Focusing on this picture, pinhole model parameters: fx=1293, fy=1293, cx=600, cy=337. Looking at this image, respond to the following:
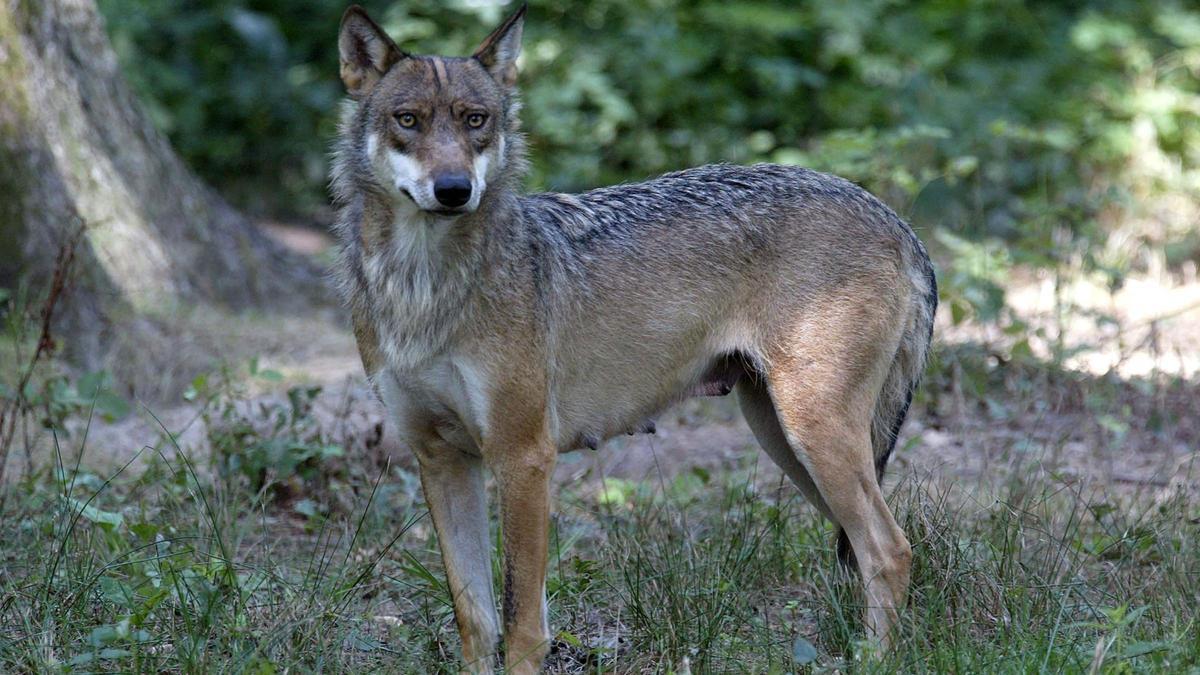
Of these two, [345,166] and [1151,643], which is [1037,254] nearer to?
[1151,643]

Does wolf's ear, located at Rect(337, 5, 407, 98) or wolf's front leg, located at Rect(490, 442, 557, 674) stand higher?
wolf's ear, located at Rect(337, 5, 407, 98)

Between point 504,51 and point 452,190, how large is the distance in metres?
0.82

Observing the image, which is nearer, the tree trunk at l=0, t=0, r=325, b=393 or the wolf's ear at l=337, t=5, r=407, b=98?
the wolf's ear at l=337, t=5, r=407, b=98

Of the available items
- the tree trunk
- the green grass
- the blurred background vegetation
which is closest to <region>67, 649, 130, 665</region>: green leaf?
the green grass

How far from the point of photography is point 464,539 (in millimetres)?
4586

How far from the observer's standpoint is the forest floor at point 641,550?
420 cm

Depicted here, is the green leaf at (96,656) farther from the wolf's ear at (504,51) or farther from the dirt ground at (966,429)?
the wolf's ear at (504,51)

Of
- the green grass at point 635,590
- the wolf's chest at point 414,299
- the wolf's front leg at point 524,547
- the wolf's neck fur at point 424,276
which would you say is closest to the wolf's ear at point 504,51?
the wolf's neck fur at point 424,276

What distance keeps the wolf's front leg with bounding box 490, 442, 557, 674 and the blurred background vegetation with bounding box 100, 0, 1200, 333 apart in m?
7.51

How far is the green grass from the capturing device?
4.11 metres

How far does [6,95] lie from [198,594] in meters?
4.13

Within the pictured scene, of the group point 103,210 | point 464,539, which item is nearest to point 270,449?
point 464,539

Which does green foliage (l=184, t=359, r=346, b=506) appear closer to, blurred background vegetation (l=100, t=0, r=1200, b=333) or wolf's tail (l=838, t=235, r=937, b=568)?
wolf's tail (l=838, t=235, r=937, b=568)

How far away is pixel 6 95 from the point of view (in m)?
7.16
